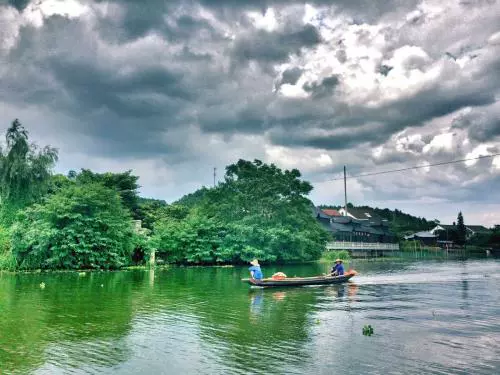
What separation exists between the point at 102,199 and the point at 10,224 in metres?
8.71

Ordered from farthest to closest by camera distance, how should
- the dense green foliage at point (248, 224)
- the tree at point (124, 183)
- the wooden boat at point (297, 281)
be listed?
the tree at point (124, 183) < the dense green foliage at point (248, 224) < the wooden boat at point (297, 281)

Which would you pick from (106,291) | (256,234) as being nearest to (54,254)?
(106,291)

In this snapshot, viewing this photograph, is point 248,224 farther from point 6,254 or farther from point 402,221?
point 402,221

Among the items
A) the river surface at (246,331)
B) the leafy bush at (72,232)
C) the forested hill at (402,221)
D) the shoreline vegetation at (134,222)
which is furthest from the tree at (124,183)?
the forested hill at (402,221)

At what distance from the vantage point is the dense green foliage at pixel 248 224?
54.9 metres

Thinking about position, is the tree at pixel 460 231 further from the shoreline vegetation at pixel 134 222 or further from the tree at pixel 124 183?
the tree at pixel 124 183

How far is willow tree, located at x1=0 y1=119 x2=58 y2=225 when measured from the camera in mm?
42469

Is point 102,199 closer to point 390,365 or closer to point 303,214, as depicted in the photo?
point 303,214

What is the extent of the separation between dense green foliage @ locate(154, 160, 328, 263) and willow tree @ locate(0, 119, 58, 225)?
15.1 m

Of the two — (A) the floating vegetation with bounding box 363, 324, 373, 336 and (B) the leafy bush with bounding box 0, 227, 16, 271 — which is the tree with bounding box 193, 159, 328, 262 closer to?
(B) the leafy bush with bounding box 0, 227, 16, 271

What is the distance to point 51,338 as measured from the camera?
14719 millimetres

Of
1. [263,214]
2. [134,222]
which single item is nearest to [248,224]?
[263,214]

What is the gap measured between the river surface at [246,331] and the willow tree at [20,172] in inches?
684

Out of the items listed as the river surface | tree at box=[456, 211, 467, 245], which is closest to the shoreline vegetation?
the river surface
